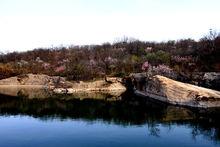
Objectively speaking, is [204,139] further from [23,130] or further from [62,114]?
[62,114]

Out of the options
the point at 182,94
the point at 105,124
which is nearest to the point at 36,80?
the point at 182,94

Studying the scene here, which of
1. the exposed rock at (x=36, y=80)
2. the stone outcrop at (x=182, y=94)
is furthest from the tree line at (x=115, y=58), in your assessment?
the stone outcrop at (x=182, y=94)

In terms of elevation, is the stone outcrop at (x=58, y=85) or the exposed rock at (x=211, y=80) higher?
the exposed rock at (x=211, y=80)

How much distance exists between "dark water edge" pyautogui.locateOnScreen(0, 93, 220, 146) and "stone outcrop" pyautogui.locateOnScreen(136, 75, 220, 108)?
1.63 metres

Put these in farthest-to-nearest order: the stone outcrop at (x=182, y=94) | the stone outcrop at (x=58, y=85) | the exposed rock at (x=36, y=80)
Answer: the exposed rock at (x=36, y=80) → the stone outcrop at (x=58, y=85) → the stone outcrop at (x=182, y=94)

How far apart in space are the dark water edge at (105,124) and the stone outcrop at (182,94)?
1627 millimetres

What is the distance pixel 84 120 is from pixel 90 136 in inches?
344

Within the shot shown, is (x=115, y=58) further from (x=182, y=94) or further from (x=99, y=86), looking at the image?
(x=182, y=94)

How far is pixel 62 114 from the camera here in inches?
1800

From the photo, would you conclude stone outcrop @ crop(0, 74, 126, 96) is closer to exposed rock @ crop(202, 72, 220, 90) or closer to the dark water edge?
the dark water edge

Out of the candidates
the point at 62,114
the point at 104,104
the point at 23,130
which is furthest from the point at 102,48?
the point at 23,130

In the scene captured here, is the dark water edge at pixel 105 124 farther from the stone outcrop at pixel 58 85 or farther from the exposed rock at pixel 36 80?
the exposed rock at pixel 36 80

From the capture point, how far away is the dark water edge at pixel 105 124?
31.1 metres

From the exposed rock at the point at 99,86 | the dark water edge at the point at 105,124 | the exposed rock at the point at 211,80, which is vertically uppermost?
the exposed rock at the point at 211,80
